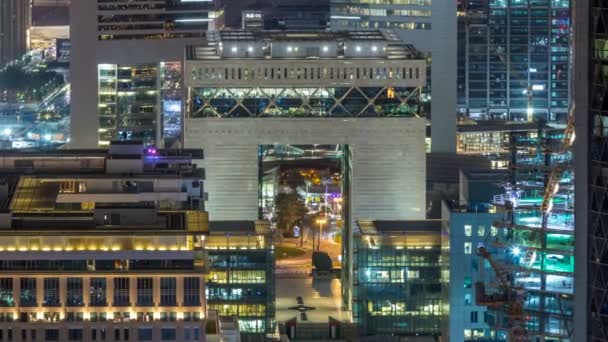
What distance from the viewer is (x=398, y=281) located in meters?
99.2

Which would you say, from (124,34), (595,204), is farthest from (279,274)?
(595,204)

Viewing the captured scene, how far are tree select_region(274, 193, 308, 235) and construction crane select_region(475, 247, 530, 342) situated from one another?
5322cm

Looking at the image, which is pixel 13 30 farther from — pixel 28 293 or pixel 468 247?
pixel 28 293

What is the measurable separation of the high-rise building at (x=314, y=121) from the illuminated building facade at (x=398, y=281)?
16.3 feet

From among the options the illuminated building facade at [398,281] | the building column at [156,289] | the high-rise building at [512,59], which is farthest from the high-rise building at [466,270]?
the high-rise building at [512,59]

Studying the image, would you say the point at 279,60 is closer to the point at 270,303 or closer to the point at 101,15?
the point at 270,303

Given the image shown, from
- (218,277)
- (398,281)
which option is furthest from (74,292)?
(398,281)

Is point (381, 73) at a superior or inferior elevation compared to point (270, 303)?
superior

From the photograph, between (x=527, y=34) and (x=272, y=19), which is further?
(x=272, y=19)

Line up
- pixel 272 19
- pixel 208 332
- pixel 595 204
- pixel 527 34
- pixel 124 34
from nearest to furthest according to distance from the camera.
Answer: pixel 595 204
pixel 208 332
pixel 124 34
pixel 527 34
pixel 272 19

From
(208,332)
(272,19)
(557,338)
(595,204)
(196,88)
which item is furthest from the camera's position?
(272,19)

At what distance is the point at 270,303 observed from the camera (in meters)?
98.7

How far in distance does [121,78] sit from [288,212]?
14359 mm

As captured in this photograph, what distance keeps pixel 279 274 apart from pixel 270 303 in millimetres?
12454
